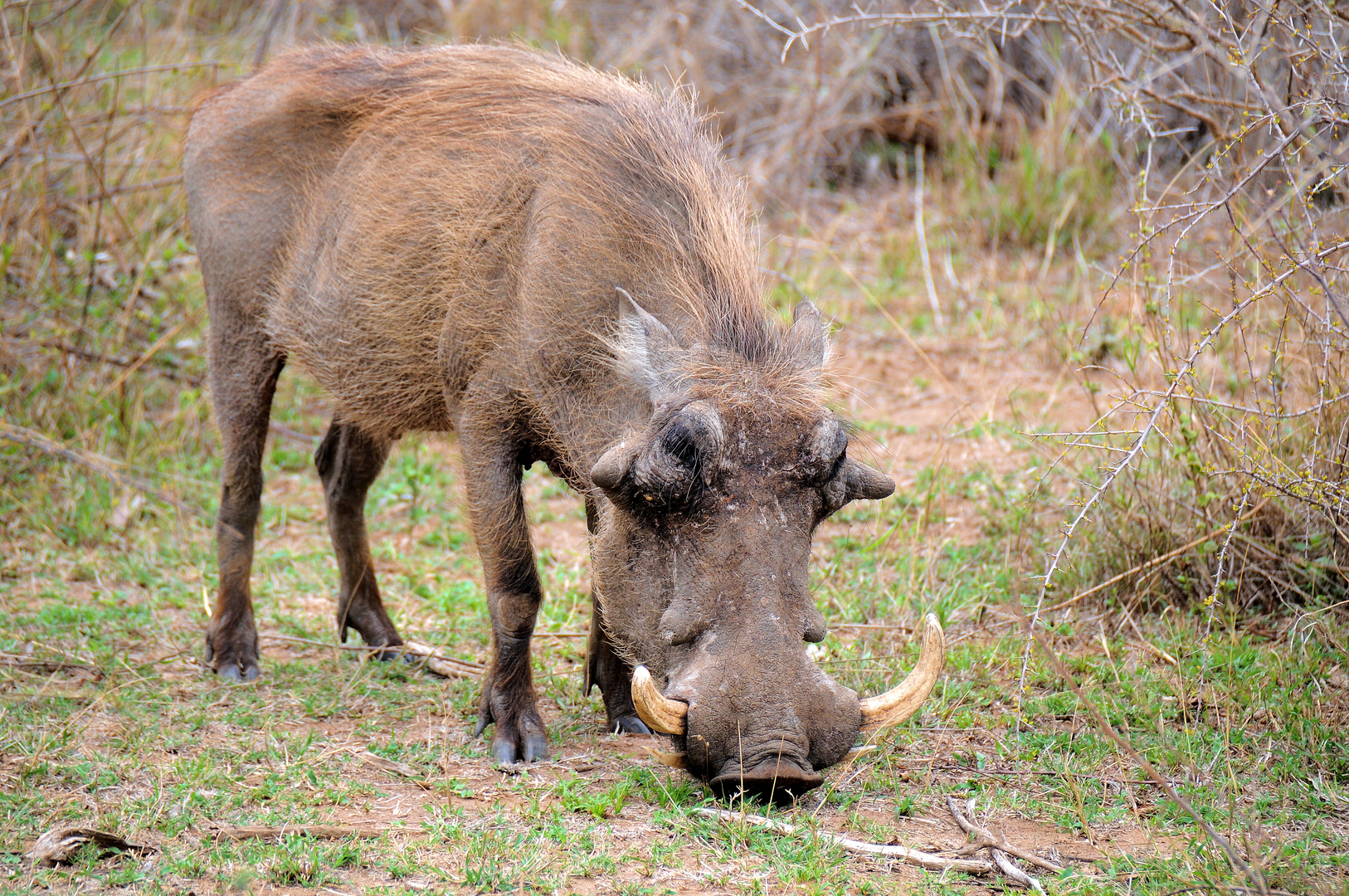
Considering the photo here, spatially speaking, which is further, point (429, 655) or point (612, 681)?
point (429, 655)

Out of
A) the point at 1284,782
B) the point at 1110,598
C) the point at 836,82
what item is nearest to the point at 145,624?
the point at 1110,598

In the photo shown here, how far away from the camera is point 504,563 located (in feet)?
11.1

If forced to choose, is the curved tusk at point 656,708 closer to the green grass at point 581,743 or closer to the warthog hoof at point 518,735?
the green grass at point 581,743

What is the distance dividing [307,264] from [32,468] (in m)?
2.14

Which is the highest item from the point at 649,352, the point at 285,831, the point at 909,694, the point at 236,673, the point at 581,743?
the point at 649,352

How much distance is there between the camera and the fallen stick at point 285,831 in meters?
2.74

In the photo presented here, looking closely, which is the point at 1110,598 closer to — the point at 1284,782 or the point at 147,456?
the point at 1284,782

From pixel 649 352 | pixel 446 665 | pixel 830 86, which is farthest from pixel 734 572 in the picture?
pixel 830 86

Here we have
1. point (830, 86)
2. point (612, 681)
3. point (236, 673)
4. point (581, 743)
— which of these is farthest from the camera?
point (830, 86)

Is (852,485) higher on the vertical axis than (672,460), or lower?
lower

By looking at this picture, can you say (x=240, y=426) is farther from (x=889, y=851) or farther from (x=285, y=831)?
(x=889, y=851)

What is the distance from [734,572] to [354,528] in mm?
2007

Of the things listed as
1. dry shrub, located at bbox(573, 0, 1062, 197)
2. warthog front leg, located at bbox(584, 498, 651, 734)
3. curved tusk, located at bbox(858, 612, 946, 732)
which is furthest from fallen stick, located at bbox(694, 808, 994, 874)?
dry shrub, located at bbox(573, 0, 1062, 197)

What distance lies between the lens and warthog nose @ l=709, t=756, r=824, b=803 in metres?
2.56
